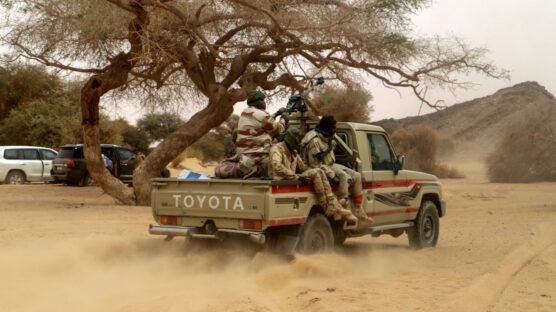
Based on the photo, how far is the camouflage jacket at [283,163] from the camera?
25.3 ft

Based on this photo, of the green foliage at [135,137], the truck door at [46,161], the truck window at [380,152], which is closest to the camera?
the truck window at [380,152]

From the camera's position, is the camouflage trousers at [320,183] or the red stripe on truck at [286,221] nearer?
the red stripe on truck at [286,221]

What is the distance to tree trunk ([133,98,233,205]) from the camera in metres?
16.9

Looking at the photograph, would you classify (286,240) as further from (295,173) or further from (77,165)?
(77,165)

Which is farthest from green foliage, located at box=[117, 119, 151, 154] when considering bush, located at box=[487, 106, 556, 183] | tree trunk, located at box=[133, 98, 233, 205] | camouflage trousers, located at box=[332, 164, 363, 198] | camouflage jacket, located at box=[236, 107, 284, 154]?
camouflage trousers, located at box=[332, 164, 363, 198]

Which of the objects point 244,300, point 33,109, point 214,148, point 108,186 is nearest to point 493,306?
point 244,300

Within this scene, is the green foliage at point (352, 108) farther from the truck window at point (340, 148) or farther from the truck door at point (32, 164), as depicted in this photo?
the truck window at point (340, 148)

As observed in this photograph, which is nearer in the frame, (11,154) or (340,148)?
(340,148)

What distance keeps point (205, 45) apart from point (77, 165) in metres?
9.68

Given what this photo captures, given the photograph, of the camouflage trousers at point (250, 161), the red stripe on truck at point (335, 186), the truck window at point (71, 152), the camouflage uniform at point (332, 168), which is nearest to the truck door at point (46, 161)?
the truck window at point (71, 152)

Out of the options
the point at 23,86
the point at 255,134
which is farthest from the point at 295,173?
the point at 23,86

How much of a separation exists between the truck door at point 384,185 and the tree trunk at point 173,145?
Result: 843 cm

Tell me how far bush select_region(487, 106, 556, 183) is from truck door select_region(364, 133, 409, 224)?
1866cm

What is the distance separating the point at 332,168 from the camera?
26.9ft
